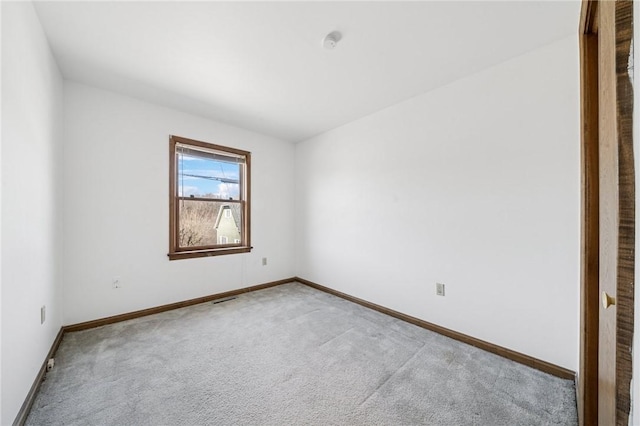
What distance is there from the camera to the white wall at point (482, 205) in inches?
73.8

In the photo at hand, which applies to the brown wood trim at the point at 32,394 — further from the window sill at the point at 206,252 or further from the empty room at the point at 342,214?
the window sill at the point at 206,252

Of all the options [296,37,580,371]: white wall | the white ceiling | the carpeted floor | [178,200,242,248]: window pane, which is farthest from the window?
[296,37,580,371]: white wall

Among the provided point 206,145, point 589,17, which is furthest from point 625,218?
point 206,145

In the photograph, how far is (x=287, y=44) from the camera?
197 centimetres

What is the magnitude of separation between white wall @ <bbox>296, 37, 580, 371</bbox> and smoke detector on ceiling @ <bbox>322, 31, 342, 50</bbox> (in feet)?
4.11

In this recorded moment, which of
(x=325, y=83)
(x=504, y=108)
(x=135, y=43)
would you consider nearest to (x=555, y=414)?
(x=504, y=108)

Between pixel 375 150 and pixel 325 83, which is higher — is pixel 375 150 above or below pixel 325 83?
below

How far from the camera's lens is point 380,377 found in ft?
5.99

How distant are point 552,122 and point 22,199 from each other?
11.8 feet

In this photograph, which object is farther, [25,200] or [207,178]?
[207,178]

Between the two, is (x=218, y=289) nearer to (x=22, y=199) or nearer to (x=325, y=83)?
(x=22, y=199)

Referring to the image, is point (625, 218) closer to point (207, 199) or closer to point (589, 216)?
point (589, 216)

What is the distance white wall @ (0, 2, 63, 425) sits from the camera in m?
1.30

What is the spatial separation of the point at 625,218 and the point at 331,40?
1933 millimetres
